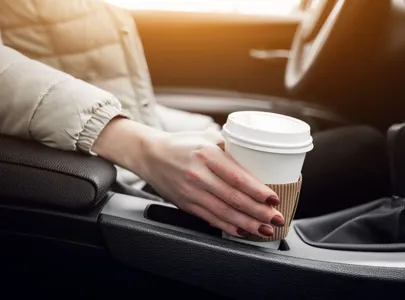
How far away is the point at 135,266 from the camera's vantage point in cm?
73

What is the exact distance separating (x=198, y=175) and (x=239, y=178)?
0.07m

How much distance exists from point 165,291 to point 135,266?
0.22 feet

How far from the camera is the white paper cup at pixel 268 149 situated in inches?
25.0

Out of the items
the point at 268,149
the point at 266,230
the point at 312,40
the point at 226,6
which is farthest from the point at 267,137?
the point at 226,6

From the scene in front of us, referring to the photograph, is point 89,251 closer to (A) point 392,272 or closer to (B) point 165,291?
(B) point 165,291

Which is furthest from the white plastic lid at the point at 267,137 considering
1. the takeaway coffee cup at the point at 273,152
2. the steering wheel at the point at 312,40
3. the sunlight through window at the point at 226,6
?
the sunlight through window at the point at 226,6

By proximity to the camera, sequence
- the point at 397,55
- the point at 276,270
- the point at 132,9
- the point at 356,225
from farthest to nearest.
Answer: the point at 132,9 → the point at 397,55 → the point at 356,225 → the point at 276,270

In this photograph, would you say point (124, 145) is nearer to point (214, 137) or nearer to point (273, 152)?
point (214, 137)

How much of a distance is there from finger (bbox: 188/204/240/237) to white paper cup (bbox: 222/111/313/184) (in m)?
0.08

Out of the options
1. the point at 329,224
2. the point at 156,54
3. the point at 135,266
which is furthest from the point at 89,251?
the point at 156,54

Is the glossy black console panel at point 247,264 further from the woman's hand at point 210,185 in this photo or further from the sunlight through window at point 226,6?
the sunlight through window at point 226,6

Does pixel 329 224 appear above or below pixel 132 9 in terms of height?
below

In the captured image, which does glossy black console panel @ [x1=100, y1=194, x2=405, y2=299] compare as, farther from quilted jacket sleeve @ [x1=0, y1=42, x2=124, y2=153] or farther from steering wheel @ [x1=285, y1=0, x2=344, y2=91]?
steering wheel @ [x1=285, y1=0, x2=344, y2=91]

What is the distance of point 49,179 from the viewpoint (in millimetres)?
718
